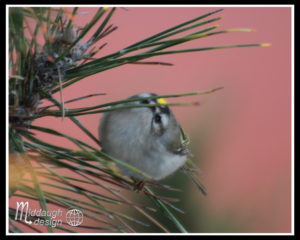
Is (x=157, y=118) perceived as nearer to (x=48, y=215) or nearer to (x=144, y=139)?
(x=144, y=139)

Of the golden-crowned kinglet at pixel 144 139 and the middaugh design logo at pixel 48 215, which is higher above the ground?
the golden-crowned kinglet at pixel 144 139

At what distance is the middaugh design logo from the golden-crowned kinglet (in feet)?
0.36

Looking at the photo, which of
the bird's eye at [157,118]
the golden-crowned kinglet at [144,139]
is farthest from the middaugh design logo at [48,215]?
the bird's eye at [157,118]

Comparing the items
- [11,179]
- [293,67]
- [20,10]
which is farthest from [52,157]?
[293,67]

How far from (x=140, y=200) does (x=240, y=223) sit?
315mm

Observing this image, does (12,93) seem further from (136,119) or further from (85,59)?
(136,119)

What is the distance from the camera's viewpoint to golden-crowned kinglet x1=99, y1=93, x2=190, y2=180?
0.59m

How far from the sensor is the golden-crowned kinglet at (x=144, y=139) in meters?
0.59

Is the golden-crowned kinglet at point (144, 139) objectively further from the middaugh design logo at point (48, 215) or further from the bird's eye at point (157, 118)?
the middaugh design logo at point (48, 215)

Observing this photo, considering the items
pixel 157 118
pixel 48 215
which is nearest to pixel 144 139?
pixel 157 118

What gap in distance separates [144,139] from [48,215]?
0.24 m

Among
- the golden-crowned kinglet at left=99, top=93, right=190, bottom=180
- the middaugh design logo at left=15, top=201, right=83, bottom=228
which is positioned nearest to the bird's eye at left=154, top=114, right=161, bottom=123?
the golden-crowned kinglet at left=99, top=93, right=190, bottom=180

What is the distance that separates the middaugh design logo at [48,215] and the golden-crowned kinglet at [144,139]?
111 mm

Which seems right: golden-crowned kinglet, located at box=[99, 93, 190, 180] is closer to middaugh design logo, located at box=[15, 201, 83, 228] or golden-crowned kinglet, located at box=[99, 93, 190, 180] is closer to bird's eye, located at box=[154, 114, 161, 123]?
bird's eye, located at box=[154, 114, 161, 123]
